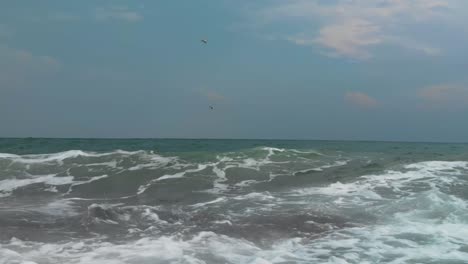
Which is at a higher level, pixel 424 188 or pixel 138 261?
pixel 424 188

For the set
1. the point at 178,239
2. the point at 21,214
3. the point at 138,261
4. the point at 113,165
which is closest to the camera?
the point at 138,261

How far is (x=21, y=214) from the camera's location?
33.8ft

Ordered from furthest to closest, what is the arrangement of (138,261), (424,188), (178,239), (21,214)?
(424,188) → (21,214) → (178,239) → (138,261)

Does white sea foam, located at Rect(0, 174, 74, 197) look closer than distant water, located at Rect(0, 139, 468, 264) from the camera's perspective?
No

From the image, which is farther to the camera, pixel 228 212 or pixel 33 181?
→ pixel 33 181

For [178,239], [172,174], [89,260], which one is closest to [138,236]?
[178,239]

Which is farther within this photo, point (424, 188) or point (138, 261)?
point (424, 188)

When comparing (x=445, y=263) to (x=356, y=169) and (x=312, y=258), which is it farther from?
(x=356, y=169)

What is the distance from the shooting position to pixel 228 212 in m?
10.6

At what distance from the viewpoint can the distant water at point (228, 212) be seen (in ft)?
24.5

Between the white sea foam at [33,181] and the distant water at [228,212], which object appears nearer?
the distant water at [228,212]

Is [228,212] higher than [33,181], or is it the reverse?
[228,212]

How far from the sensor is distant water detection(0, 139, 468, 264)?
7461mm

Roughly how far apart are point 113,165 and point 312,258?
512 inches
